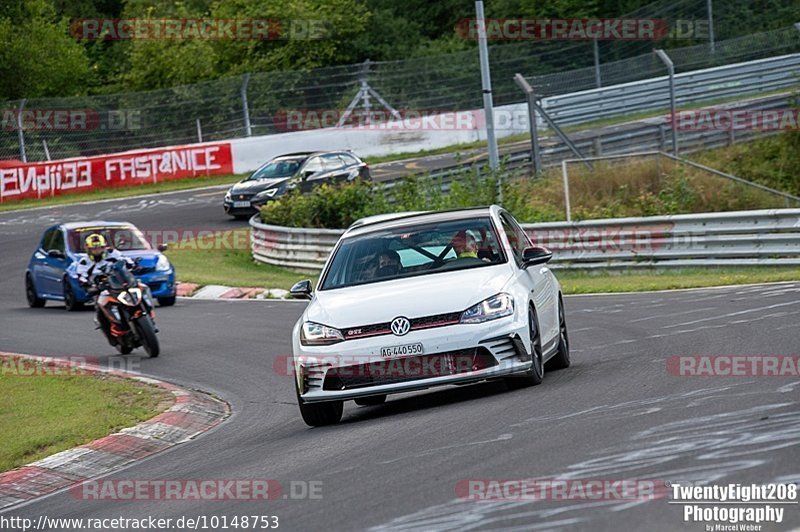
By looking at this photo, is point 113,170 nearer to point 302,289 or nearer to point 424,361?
point 302,289

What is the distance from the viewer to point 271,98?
44188 mm

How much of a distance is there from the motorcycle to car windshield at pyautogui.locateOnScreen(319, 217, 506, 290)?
586cm

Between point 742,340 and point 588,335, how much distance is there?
265cm

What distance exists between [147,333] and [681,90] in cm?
2386

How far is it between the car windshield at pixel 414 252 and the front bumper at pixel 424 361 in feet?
3.52

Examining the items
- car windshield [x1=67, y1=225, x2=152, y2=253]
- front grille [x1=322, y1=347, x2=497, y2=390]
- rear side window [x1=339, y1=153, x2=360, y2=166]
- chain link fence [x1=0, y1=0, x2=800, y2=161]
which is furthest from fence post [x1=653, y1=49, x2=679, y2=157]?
front grille [x1=322, y1=347, x2=497, y2=390]

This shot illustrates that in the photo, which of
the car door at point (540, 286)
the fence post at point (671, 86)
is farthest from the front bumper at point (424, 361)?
the fence post at point (671, 86)

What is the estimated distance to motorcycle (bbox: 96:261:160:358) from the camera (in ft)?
55.9

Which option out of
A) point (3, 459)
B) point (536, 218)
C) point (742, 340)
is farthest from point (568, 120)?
point (3, 459)

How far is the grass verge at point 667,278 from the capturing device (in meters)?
19.1

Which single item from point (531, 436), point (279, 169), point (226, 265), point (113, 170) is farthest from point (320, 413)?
point (113, 170)

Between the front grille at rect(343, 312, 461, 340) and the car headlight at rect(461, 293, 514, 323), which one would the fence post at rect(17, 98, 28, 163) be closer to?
the front grille at rect(343, 312, 461, 340)

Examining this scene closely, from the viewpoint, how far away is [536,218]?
25766 mm

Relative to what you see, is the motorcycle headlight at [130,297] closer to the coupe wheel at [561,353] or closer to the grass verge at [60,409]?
the grass verge at [60,409]
